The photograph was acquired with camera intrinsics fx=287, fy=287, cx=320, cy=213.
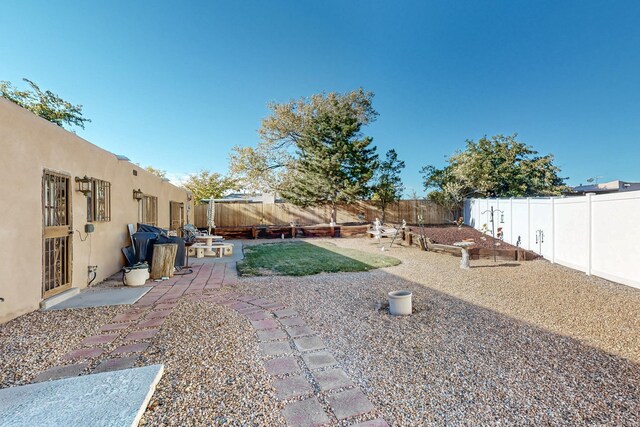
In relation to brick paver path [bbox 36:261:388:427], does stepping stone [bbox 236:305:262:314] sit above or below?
below

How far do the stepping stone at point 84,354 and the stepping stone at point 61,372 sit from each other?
149 mm

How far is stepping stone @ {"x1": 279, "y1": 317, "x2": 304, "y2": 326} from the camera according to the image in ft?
11.0

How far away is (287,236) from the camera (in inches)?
568

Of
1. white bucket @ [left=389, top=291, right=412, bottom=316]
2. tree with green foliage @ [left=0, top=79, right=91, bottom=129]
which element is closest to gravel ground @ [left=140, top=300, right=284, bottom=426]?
white bucket @ [left=389, top=291, right=412, bottom=316]

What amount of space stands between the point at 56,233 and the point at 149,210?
4.64 meters

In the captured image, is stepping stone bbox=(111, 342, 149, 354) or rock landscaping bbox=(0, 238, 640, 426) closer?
rock landscaping bbox=(0, 238, 640, 426)

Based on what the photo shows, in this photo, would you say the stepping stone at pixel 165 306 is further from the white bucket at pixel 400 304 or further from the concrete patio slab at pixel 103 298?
the white bucket at pixel 400 304

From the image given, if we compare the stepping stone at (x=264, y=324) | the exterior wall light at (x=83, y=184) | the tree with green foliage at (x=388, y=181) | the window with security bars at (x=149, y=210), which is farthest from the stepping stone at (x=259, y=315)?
the tree with green foliage at (x=388, y=181)

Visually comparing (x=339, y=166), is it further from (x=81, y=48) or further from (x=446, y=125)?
(x=81, y=48)

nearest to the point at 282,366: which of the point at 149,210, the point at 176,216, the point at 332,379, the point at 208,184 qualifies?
the point at 332,379

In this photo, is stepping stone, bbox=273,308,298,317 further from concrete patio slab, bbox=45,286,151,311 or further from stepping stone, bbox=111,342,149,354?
concrete patio slab, bbox=45,286,151,311

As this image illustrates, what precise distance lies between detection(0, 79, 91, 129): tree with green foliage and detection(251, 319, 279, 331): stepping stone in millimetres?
15617

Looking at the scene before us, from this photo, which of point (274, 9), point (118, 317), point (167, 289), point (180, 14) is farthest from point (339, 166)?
point (118, 317)

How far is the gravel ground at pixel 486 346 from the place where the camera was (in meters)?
1.91
